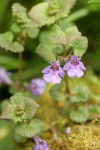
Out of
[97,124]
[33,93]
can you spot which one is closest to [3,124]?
[33,93]

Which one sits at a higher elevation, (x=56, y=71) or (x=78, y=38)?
(x=78, y=38)

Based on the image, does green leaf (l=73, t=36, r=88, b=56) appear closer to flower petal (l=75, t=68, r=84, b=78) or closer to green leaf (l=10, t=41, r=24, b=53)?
flower petal (l=75, t=68, r=84, b=78)

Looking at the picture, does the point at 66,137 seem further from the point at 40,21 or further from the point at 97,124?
the point at 40,21

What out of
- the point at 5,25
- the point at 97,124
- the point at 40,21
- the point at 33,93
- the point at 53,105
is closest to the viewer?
the point at 40,21

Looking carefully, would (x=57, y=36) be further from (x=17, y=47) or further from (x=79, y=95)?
(x=79, y=95)

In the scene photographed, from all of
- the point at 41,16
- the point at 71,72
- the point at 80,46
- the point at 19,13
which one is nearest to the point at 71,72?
the point at 71,72

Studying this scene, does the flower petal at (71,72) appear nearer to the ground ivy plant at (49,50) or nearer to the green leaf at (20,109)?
the ground ivy plant at (49,50)
